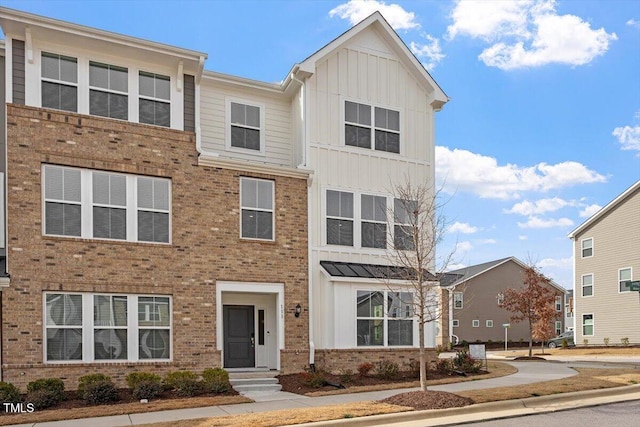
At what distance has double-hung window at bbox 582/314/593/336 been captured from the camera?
1449 inches

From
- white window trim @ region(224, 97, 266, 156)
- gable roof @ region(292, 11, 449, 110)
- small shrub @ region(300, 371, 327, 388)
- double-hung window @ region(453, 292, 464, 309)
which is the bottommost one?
double-hung window @ region(453, 292, 464, 309)

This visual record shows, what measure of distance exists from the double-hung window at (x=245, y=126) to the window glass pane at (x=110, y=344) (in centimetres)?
660

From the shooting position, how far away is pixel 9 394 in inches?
507

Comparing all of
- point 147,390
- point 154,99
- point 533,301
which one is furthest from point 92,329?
point 533,301

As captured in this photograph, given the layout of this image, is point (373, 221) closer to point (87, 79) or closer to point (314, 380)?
point (314, 380)

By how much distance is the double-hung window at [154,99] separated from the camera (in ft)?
54.0

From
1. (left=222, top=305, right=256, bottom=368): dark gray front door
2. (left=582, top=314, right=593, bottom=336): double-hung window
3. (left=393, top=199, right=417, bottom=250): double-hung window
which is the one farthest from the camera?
(left=582, top=314, right=593, bottom=336): double-hung window

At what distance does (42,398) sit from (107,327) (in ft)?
8.81

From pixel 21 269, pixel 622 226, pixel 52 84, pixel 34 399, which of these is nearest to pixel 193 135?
pixel 52 84

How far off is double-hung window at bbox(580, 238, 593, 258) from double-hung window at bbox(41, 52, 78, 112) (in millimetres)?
32079

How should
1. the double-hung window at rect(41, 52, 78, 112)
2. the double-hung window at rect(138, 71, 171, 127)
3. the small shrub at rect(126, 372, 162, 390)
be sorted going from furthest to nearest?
the double-hung window at rect(138, 71, 171, 127), the double-hung window at rect(41, 52, 78, 112), the small shrub at rect(126, 372, 162, 390)

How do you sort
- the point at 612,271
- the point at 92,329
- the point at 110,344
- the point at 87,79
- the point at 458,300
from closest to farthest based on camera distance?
the point at 92,329 < the point at 110,344 < the point at 87,79 < the point at 612,271 < the point at 458,300

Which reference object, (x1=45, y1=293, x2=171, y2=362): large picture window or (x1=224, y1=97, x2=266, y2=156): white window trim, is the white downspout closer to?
(x1=224, y1=97, x2=266, y2=156): white window trim

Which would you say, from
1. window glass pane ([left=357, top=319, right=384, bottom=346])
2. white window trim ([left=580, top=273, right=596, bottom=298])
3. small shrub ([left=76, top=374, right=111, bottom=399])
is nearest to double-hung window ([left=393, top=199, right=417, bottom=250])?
window glass pane ([left=357, top=319, right=384, bottom=346])
